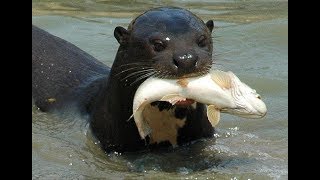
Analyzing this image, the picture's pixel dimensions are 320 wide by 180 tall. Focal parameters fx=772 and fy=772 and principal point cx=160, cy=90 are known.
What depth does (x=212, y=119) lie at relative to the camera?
3.66 metres

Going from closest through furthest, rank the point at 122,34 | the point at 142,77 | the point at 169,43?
the point at 169,43
the point at 142,77
the point at 122,34

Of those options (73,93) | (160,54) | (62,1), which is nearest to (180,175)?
(160,54)

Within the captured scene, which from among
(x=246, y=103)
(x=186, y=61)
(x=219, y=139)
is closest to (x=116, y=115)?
(x=219, y=139)

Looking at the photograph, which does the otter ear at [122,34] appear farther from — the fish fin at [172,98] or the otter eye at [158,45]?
the fish fin at [172,98]

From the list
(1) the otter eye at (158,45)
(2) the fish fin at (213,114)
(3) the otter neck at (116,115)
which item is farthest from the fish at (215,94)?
(3) the otter neck at (116,115)

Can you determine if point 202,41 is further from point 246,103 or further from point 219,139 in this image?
point 219,139

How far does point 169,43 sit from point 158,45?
8cm

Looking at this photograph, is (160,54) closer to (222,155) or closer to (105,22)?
(222,155)

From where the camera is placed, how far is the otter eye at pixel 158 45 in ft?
12.5

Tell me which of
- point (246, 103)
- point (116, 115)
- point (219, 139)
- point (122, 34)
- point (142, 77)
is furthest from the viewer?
point (219, 139)

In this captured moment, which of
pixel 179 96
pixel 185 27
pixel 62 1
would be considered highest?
pixel 185 27

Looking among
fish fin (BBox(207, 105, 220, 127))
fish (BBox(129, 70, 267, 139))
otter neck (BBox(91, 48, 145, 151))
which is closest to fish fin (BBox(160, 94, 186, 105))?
fish (BBox(129, 70, 267, 139))

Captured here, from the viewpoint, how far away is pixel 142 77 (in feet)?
12.8
